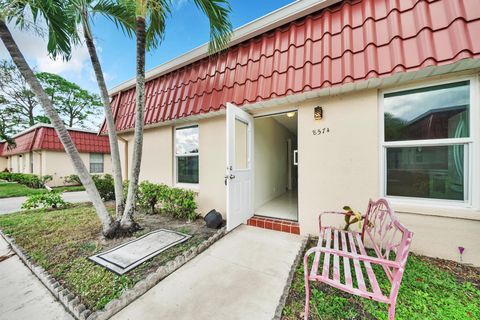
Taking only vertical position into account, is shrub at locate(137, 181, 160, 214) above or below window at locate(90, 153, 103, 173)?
below

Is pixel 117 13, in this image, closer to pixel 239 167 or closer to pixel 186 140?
pixel 186 140

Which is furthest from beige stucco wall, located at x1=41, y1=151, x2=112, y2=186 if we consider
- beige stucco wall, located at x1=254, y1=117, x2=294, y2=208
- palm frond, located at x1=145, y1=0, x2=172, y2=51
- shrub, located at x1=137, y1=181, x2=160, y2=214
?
beige stucco wall, located at x1=254, y1=117, x2=294, y2=208

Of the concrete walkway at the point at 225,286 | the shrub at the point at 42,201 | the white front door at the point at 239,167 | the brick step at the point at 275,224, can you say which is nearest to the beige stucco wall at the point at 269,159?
the white front door at the point at 239,167

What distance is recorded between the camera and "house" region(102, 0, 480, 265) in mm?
2199

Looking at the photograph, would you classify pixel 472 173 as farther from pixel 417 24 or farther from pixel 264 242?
pixel 264 242

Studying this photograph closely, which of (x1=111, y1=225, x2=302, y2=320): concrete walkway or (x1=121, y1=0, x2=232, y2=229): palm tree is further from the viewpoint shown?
(x1=121, y1=0, x2=232, y2=229): palm tree

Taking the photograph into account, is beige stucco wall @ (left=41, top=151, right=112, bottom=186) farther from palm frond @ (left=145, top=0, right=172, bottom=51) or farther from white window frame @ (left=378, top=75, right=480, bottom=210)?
white window frame @ (left=378, top=75, right=480, bottom=210)

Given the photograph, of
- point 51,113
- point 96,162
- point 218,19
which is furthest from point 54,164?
point 218,19

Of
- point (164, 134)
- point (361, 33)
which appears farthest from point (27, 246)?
point (361, 33)

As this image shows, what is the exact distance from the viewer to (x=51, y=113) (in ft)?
9.13

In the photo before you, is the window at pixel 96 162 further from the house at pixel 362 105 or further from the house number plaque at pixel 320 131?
the house number plaque at pixel 320 131

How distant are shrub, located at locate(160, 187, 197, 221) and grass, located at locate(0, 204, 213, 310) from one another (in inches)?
13.8

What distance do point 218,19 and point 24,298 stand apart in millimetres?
4634

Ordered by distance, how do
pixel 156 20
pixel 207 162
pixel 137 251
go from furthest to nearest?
pixel 207 162 < pixel 156 20 < pixel 137 251
